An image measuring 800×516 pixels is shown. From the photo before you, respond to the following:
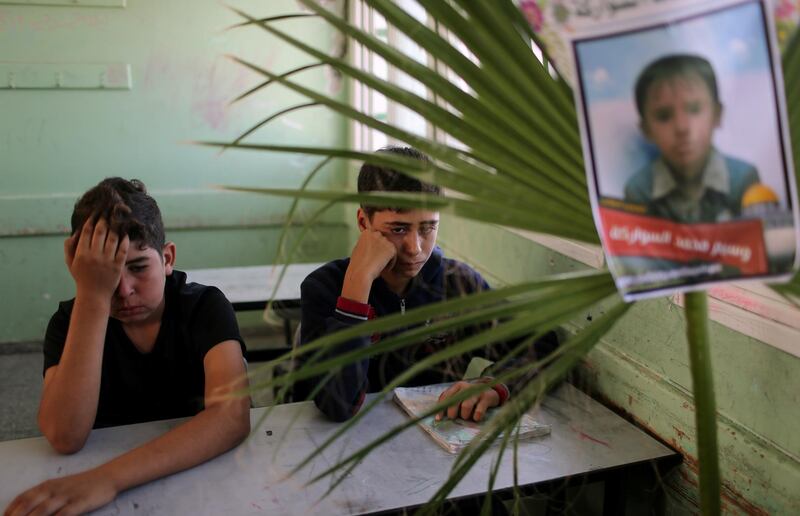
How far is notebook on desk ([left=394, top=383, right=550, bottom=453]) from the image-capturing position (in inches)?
56.1

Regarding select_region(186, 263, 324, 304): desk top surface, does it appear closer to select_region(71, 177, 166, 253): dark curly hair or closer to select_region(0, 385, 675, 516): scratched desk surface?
select_region(71, 177, 166, 253): dark curly hair

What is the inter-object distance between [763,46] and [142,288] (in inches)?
52.9

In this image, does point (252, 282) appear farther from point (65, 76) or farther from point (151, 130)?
point (65, 76)

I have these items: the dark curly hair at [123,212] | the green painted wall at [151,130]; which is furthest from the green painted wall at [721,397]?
the green painted wall at [151,130]

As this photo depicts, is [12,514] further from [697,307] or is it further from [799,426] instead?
[799,426]

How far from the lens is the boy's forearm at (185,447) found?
126 cm

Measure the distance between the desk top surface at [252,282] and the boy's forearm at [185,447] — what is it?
1.13 m

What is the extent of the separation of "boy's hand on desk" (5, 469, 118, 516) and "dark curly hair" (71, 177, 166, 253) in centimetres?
53

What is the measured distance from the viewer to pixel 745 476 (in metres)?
1.34

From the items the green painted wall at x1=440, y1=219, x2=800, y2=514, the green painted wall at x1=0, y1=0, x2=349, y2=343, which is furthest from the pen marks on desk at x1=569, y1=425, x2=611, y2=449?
the green painted wall at x1=0, y1=0, x2=349, y2=343

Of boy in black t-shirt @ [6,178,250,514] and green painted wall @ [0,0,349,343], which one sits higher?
green painted wall @ [0,0,349,343]

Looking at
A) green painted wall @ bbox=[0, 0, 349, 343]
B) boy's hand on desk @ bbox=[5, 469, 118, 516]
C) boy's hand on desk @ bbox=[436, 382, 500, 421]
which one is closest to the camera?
boy's hand on desk @ bbox=[5, 469, 118, 516]

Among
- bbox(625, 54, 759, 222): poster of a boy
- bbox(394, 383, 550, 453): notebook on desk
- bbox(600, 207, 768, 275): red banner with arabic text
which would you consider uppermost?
bbox(625, 54, 759, 222): poster of a boy

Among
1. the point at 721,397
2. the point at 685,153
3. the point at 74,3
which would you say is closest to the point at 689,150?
the point at 685,153
